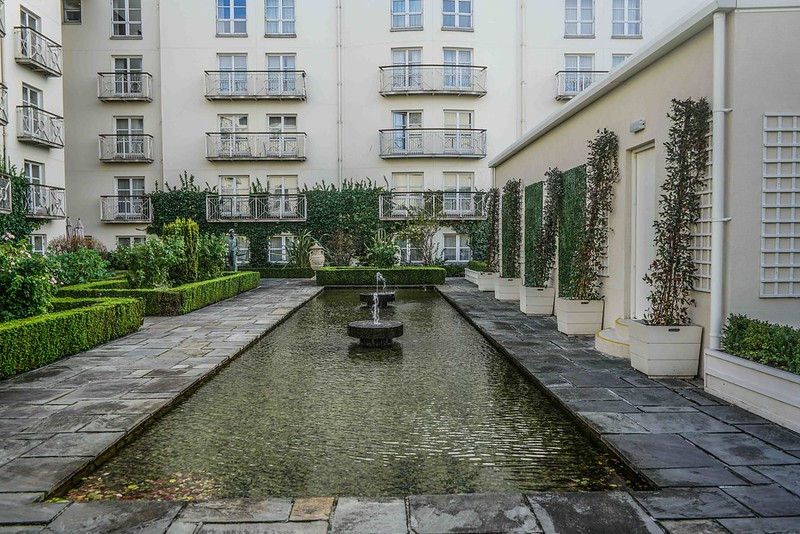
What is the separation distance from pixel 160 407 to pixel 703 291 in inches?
219

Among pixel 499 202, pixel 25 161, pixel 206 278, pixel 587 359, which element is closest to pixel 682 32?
pixel 587 359

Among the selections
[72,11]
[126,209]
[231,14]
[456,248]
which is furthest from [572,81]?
[72,11]

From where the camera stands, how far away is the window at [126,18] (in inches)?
1075

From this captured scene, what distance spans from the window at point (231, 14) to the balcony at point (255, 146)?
15.1 feet

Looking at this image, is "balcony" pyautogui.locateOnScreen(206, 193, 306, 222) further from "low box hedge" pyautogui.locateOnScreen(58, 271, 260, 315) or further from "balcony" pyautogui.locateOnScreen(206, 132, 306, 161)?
"low box hedge" pyautogui.locateOnScreen(58, 271, 260, 315)

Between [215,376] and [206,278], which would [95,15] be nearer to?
[206,278]

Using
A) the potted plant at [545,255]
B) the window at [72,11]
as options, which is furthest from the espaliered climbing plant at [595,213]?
the window at [72,11]

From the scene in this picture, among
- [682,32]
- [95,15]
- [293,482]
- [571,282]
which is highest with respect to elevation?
[95,15]

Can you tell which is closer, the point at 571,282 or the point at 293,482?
the point at 293,482

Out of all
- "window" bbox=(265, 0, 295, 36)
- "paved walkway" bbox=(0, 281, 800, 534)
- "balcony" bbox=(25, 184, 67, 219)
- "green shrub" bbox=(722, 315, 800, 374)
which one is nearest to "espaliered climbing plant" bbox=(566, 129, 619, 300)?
"paved walkway" bbox=(0, 281, 800, 534)

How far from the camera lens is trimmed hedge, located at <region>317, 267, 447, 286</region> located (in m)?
20.7

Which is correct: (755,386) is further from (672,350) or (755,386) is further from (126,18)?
(126,18)

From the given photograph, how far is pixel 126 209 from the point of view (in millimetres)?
27141

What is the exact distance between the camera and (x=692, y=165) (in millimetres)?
6488
